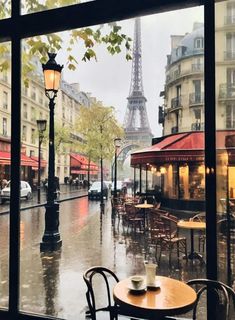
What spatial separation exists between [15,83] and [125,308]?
7.62 feet

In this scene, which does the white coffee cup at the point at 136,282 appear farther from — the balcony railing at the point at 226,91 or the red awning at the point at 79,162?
the red awning at the point at 79,162

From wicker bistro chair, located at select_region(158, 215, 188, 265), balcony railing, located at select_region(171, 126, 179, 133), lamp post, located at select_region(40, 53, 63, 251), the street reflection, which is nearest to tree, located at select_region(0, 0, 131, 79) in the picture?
the street reflection

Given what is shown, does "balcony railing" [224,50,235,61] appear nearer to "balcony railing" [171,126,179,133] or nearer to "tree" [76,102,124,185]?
"balcony railing" [171,126,179,133]

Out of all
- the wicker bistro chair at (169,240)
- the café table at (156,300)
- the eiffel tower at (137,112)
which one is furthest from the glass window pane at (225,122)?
the eiffel tower at (137,112)

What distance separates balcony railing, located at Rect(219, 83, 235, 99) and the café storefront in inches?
261

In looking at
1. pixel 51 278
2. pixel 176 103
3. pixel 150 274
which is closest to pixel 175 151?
pixel 176 103

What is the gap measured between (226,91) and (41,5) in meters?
2.12

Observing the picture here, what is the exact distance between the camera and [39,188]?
15875 mm

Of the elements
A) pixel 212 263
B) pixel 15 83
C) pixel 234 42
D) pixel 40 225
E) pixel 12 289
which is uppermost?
pixel 234 42

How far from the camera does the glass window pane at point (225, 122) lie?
2547mm

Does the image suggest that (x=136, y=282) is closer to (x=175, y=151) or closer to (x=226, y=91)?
(x=226, y=91)

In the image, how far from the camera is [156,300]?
7.97 ft

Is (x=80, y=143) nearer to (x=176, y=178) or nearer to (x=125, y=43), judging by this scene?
(x=176, y=178)

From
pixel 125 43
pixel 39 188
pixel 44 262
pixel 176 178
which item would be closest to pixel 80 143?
pixel 39 188
